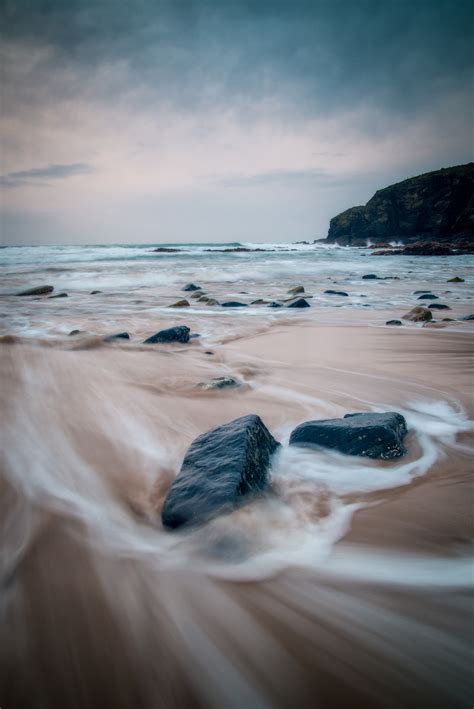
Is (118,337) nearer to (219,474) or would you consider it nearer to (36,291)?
(219,474)

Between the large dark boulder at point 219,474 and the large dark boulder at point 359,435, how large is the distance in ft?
0.88

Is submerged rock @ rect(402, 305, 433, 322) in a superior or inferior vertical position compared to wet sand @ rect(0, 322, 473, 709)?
superior

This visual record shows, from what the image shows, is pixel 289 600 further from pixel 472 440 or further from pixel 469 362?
pixel 469 362

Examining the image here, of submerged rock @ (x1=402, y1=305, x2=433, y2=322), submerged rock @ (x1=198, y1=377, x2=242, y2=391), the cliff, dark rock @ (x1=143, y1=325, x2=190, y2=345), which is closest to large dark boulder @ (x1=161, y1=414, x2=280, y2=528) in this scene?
submerged rock @ (x1=198, y1=377, x2=242, y2=391)

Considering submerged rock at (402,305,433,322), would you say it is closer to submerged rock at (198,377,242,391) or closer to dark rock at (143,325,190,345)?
dark rock at (143,325,190,345)

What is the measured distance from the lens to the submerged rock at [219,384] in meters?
2.53

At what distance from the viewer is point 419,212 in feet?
149

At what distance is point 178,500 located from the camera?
49.9 inches

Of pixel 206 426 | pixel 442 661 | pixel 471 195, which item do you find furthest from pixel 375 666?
pixel 471 195

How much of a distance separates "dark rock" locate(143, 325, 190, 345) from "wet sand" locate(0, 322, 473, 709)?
1.77 metres

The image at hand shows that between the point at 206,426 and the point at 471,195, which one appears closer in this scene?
the point at 206,426

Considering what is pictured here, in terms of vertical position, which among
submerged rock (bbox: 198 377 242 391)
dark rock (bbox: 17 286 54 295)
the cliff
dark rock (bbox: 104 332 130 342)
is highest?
the cliff

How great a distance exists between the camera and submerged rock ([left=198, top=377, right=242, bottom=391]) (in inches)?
99.7

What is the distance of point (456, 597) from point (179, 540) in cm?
83
